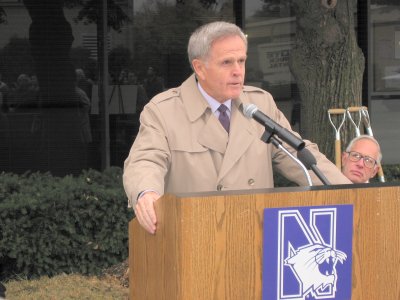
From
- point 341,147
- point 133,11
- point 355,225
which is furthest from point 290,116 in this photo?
point 355,225

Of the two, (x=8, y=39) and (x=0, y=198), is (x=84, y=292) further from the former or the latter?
(x=8, y=39)

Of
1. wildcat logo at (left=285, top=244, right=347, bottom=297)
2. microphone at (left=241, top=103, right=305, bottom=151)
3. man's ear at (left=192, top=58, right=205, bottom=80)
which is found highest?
man's ear at (left=192, top=58, right=205, bottom=80)

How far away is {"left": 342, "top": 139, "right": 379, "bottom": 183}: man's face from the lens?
4.81 meters

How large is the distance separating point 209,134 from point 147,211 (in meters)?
0.64

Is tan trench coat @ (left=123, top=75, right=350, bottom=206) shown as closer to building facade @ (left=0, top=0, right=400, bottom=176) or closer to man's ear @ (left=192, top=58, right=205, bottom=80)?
man's ear @ (left=192, top=58, right=205, bottom=80)

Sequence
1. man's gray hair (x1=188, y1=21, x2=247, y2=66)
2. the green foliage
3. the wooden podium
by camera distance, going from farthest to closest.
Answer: the green foliage
man's gray hair (x1=188, y1=21, x2=247, y2=66)
the wooden podium

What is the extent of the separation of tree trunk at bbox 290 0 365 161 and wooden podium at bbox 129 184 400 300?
4.58 m

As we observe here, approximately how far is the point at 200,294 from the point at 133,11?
7796 mm

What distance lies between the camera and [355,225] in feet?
9.50

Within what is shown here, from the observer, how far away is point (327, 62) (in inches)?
297

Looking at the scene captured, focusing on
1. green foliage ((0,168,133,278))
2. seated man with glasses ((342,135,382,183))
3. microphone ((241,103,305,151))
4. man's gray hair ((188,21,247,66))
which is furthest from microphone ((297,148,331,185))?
green foliage ((0,168,133,278))

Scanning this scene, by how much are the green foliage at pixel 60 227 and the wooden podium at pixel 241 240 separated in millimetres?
3990

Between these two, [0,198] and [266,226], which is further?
[0,198]

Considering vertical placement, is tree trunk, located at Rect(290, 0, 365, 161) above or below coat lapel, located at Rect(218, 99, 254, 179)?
above
